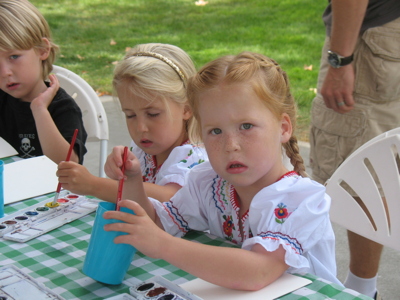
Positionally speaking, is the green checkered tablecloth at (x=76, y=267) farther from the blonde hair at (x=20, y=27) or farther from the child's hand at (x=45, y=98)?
the blonde hair at (x=20, y=27)

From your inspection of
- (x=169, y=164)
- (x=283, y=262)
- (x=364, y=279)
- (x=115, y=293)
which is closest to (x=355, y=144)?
(x=364, y=279)

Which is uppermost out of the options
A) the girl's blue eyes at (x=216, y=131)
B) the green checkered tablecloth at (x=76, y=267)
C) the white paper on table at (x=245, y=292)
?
the girl's blue eyes at (x=216, y=131)

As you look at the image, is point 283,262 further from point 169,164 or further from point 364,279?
point 364,279

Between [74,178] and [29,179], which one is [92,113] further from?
[74,178]

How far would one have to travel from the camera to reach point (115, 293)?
121 cm

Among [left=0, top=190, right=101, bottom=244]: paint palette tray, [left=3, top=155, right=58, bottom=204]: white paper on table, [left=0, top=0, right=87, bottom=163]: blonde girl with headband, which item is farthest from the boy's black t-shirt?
[left=0, top=190, right=101, bottom=244]: paint palette tray

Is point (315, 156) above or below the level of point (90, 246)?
below

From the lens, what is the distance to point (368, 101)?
2.37m

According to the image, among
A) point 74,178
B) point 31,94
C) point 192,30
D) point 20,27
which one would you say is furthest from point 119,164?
point 192,30

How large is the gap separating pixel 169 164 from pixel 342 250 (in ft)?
5.10

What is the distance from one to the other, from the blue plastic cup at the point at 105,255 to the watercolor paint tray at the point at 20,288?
0.33 ft

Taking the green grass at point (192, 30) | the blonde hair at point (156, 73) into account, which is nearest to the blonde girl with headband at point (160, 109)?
the blonde hair at point (156, 73)

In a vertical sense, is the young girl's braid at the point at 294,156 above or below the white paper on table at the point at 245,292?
above

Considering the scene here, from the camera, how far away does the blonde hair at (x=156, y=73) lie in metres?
1.87
